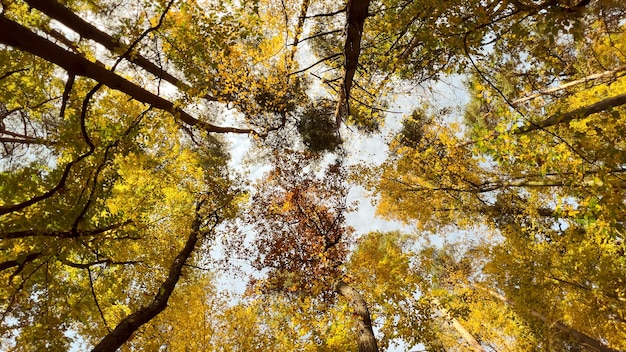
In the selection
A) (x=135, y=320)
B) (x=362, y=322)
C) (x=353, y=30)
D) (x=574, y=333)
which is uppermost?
(x=353, y=30)

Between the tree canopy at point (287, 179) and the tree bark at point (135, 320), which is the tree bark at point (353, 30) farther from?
the tree bark at point (135, 320)

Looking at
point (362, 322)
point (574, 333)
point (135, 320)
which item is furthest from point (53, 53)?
point (574, 333)

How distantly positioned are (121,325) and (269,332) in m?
5.80

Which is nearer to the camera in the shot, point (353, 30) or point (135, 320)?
point (353, 30)

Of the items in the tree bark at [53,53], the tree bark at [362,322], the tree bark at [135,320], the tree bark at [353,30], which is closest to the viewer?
the tree bark at [53,53]

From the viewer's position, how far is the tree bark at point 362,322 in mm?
6328

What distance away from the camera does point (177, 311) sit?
32.8ft

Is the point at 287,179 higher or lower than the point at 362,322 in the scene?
higher

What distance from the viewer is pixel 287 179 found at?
39.4ft

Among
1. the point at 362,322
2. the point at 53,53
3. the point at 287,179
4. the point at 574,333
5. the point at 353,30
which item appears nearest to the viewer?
the point at 53,53

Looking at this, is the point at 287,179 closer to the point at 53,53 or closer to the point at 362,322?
the point at 362,322

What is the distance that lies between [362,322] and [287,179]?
20.9 feet

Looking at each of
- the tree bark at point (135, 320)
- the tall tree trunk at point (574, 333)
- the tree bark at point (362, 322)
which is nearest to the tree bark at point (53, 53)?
the tree bark at point (135, 320)

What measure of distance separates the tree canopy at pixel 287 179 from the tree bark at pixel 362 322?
49 millimetres
